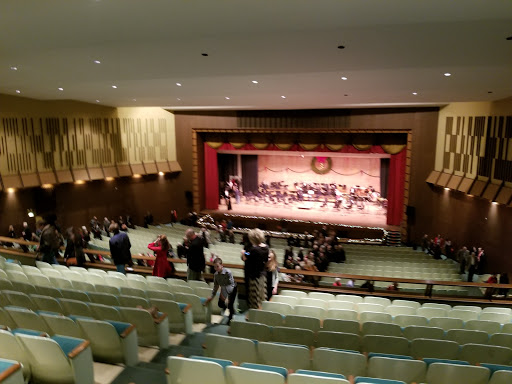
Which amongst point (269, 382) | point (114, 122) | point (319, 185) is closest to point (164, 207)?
point (114, 122)

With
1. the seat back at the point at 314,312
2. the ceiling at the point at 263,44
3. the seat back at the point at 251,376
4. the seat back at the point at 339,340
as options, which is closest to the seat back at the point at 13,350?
the seat back at the point at 251,376

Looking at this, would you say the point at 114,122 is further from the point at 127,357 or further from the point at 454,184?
the point at 127,357

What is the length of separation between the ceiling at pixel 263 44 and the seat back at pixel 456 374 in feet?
11.4

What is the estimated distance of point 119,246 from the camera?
23.0ft

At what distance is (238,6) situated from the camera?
4.24 metres

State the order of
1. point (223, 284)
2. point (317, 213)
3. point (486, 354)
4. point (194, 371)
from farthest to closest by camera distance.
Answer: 1. point (317, 213)
2. point (223, 284)
3. point (486, 354)
4. point (194, 371)

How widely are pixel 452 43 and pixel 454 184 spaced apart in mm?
10300

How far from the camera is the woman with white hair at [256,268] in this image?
5637 mm

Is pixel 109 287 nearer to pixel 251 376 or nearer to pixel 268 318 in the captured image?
pixel 268 318

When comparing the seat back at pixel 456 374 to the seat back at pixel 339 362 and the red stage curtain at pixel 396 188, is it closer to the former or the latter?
the seat back at pixel 339 362

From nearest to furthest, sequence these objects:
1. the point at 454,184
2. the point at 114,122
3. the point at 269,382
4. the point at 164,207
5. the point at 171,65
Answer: the point at 269,382, the point at 171,65, the point at 454,184, the point at 114,122, the point at 164,207

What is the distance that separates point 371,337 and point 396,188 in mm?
14745

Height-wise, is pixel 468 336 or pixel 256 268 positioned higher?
pixel 256 268

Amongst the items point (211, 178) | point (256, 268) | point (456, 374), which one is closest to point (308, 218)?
point (211, 178)
